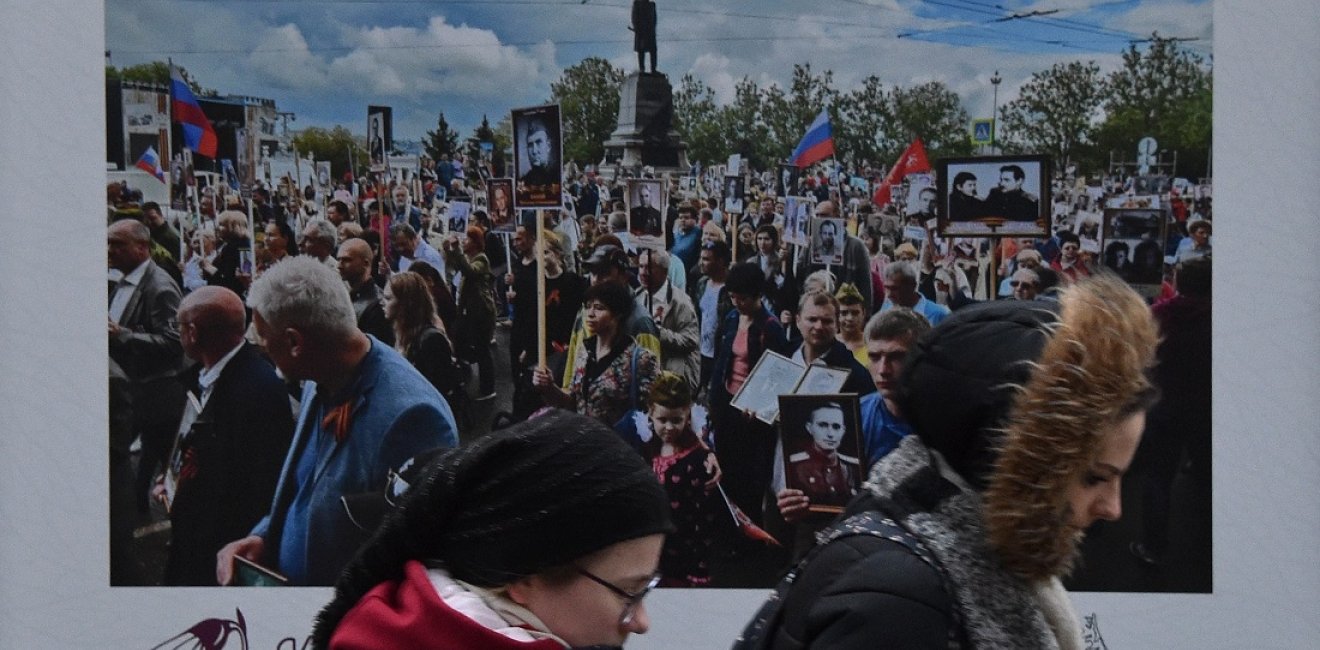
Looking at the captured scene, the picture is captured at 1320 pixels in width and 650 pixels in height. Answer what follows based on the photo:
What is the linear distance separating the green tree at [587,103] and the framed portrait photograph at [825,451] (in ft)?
4.51

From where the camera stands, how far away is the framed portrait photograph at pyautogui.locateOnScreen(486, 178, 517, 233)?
5.24 m

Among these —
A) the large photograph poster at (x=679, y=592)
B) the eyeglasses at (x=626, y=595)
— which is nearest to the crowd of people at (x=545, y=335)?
the large photograph poster at (x=679, y=592)

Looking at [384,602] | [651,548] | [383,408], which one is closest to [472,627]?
[384,602]

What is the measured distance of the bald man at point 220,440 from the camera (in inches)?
201

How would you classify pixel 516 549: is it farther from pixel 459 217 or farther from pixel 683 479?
pixel 459 217

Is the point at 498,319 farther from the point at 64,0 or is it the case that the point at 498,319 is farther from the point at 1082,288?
the point at 1082,288

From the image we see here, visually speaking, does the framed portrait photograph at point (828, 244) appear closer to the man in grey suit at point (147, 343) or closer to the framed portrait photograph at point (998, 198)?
the framed portrait photograph at point (998, 198)

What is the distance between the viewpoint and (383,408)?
5.08 meters

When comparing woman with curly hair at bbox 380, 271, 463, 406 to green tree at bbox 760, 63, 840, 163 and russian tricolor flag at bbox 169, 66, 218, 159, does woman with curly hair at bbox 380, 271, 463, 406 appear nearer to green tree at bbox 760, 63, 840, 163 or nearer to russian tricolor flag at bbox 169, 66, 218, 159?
russian tricolor flag at bbox 169, 66, 218, 159

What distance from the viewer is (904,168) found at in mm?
5055

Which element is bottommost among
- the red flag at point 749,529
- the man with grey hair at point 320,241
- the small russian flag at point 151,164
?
the red flag at point 749,529

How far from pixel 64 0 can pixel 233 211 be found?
3.43 feet

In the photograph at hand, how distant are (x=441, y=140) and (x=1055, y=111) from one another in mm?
2459

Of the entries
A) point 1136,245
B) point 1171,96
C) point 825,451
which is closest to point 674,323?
point 825,451
